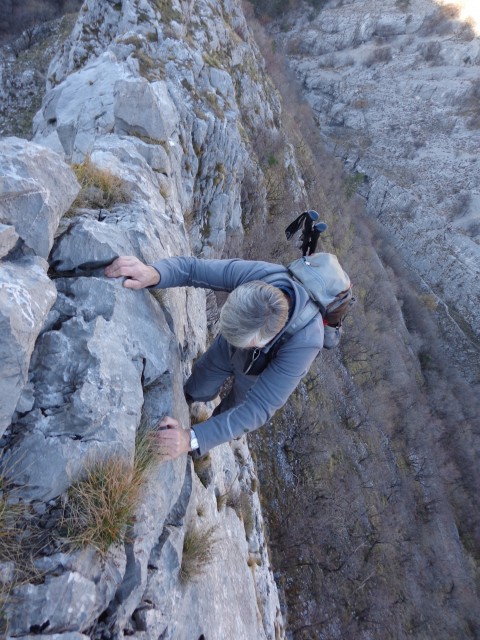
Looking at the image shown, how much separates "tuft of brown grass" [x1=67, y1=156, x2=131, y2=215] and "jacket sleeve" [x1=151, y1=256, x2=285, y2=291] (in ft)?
3.74

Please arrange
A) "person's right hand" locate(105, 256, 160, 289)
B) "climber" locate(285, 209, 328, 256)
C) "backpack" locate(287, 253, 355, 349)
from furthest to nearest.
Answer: "climber" locate(285, 209, 328, 256) → "person's right hand" locate(105, 256, 160, 289) → "backpack" locate(287, 253, 355, 349)

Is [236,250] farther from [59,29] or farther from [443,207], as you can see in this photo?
[443,207]

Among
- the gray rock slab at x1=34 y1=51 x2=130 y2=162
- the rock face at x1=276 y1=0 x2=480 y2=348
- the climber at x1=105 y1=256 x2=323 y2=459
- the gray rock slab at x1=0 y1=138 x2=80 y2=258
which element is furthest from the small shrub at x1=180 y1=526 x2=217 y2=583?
the rock face at x1=276 y1=0 x2=480 y2=348

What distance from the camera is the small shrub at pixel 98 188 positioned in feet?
11.9

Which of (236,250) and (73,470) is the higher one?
(73,470)

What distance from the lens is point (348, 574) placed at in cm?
1457

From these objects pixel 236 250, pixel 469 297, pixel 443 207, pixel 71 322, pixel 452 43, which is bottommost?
pixel 469 297

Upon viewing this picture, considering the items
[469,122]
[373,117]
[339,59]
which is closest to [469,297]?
[469,122]

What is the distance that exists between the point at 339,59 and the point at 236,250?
49444mm

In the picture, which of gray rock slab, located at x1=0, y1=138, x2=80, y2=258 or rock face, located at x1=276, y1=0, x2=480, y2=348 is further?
rock face, located at x1=276, y1=0, x2=480, y2=348

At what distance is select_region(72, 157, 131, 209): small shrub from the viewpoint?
363cm

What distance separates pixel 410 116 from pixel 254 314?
53.2 m

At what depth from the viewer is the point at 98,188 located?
3.78m

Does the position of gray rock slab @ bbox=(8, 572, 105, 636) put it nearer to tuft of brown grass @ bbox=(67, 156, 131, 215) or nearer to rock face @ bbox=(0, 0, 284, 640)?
rock face @ bbox=(0, 0, 284, 640)
